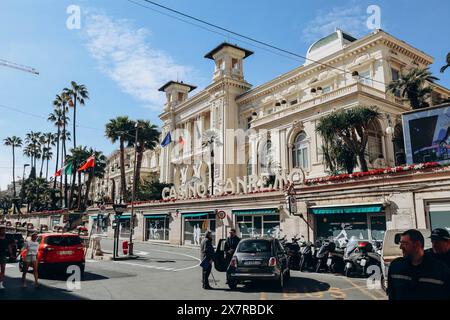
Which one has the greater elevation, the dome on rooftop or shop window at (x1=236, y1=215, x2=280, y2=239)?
the dome on rooftop

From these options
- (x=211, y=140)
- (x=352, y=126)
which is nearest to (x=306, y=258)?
(x=352, y=126)

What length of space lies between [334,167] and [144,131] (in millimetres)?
29175

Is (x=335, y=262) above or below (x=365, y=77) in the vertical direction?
below

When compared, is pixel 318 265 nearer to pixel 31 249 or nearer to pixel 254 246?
pixel 254 246

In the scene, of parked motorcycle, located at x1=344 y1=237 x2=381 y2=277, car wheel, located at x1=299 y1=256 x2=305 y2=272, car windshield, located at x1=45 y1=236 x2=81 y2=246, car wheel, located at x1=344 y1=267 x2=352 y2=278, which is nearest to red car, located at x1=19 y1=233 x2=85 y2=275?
car windshield, located at x1=45 y1=236 x2=81 y2=246

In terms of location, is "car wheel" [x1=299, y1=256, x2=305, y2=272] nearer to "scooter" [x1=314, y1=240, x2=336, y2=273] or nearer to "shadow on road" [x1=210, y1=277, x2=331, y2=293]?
"scooter" [x1=314, y1=240, x2=336, y2=273]

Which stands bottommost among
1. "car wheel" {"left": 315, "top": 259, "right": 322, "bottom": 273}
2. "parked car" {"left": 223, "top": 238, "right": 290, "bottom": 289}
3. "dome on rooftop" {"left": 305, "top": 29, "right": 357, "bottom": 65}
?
"car wheel" {"left": 315, "top": 259, "right": 322, "bottom": 273}

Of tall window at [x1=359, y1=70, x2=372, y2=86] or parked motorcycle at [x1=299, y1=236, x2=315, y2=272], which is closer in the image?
parked motorcycle at [x1=299, y1=236, x2=315, y2=272]

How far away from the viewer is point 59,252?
12.4m

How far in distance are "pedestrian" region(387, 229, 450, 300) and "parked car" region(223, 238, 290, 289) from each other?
19.9 feet

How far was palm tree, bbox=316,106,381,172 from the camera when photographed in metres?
22.6

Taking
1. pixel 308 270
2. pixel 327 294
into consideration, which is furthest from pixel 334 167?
pixel 327 294

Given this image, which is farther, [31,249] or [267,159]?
[267,159]

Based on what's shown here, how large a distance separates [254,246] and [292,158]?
21.2 m
